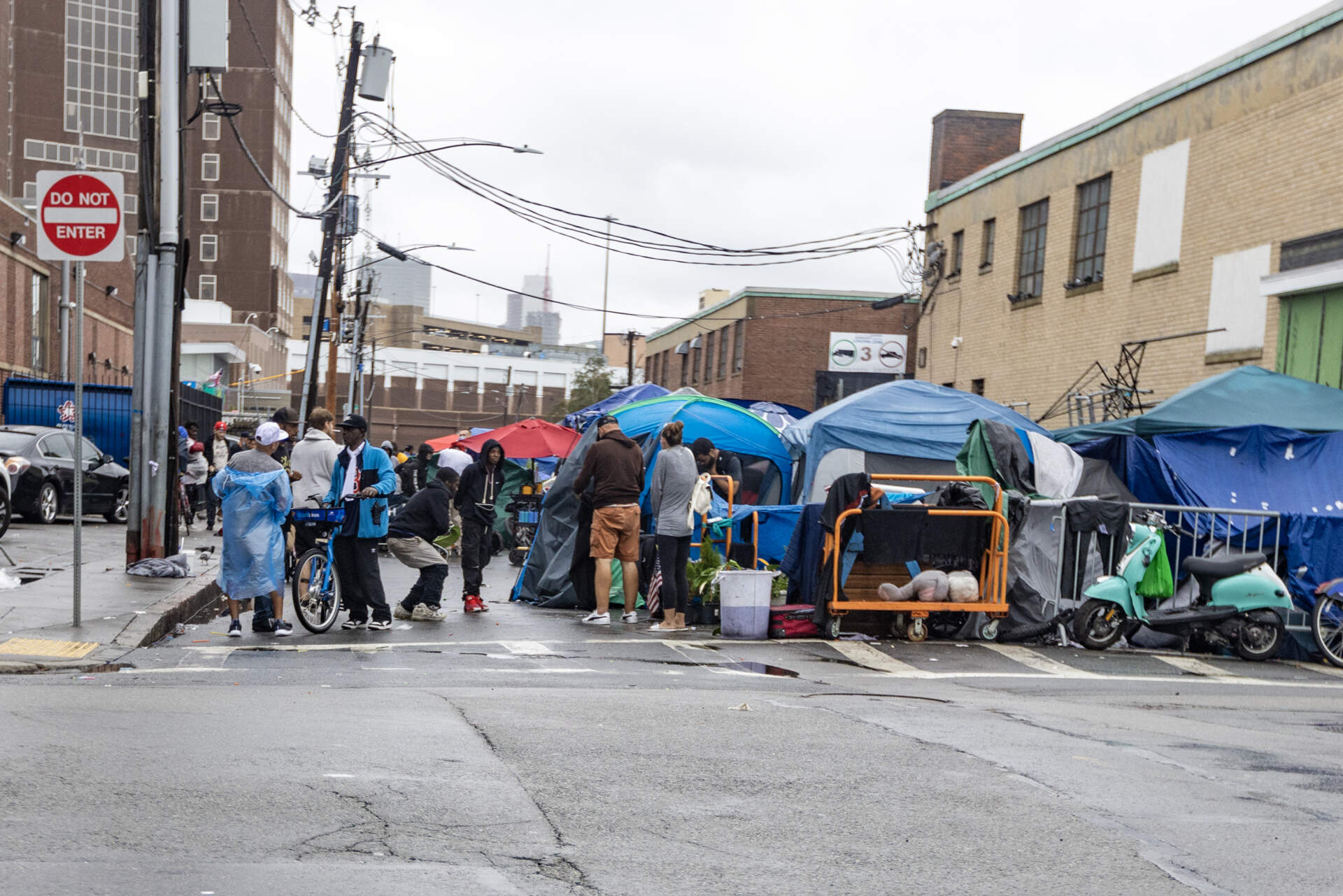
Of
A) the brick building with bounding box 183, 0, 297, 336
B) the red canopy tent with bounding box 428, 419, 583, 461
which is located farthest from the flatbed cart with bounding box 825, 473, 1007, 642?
the brick building with bounding box 183, 0, 297, 336

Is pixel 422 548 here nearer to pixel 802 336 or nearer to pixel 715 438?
pixel 715 438

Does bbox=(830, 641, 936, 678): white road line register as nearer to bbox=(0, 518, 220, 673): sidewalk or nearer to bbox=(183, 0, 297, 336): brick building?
bbox=(0, 518, 220, 673): sidewalk

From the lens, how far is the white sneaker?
12688 millimetres

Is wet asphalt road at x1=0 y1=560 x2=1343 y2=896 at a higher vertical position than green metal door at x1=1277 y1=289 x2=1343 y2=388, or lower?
lower

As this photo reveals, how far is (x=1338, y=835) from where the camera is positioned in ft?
17.4

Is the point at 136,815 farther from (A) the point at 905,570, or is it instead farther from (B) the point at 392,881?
(A) the point at 905,570

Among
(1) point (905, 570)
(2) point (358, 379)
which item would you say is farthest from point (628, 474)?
(2) point (358, 379)

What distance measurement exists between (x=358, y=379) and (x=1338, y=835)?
47077 millimetres

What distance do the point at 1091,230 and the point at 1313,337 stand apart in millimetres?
6350

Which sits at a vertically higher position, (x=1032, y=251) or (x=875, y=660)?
(x=1032, y=251)

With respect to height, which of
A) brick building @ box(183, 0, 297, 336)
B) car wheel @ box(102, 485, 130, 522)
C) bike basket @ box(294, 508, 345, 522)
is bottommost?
car wheel @ box(102, 485, 130, 522)

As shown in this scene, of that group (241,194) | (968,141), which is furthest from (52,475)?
(241,194)

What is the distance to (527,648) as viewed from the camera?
10.8 m

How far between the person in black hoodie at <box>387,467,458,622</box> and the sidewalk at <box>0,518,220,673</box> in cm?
196
